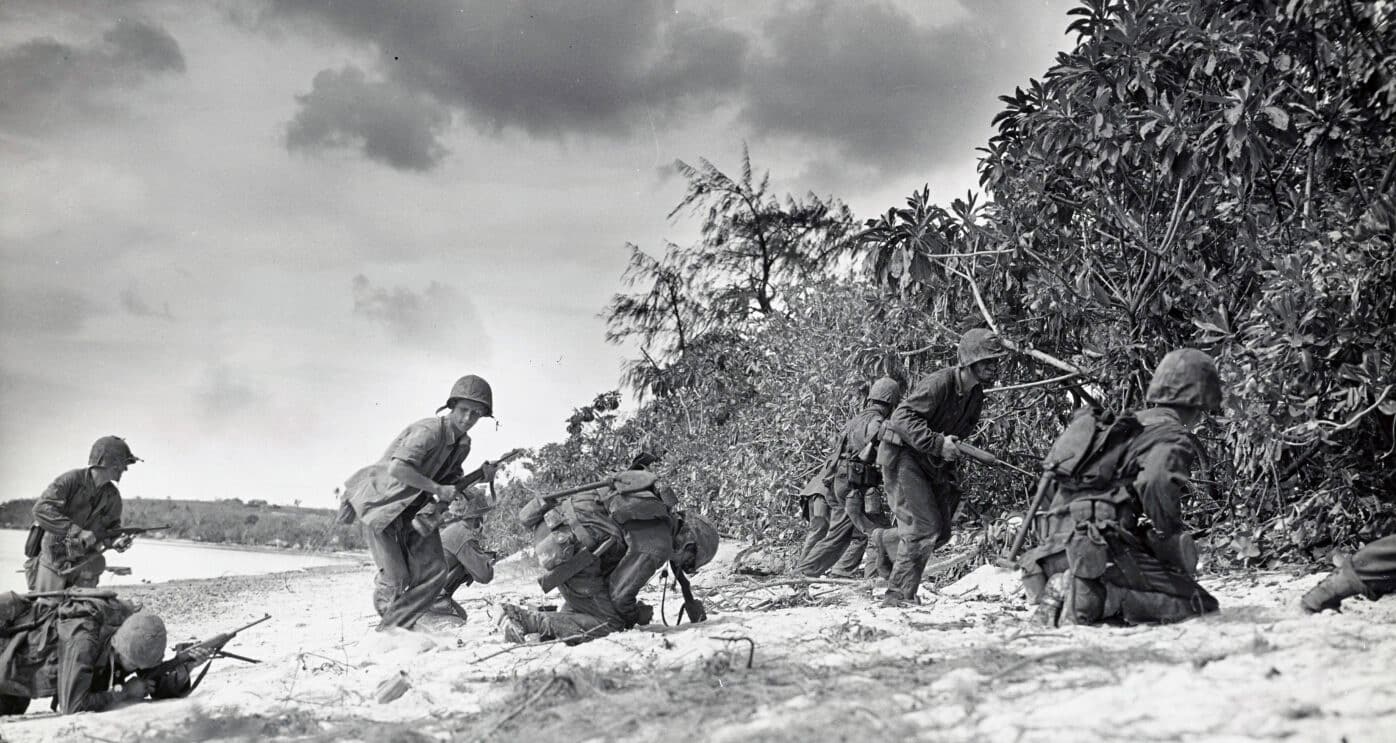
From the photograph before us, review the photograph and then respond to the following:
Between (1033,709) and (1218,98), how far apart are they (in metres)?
5.04

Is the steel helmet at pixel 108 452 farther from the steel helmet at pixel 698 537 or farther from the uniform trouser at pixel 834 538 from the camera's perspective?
the uniform trouser at pixel 834 538

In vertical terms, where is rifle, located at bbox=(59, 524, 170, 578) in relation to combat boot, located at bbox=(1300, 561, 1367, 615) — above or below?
above

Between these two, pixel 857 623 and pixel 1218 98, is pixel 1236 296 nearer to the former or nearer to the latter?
pixel 1218 98

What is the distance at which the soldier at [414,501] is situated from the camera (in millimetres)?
6945

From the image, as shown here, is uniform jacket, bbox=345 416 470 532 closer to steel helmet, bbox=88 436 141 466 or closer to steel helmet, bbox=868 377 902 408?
steel helmet, bbox=88 436 141 466

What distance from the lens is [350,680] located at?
5527 mm

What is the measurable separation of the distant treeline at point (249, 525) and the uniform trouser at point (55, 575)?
17.3m

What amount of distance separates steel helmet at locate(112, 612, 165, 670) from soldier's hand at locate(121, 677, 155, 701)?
127mm

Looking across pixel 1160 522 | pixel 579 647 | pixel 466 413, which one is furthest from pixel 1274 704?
pixel 466 413

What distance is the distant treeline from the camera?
27156mm

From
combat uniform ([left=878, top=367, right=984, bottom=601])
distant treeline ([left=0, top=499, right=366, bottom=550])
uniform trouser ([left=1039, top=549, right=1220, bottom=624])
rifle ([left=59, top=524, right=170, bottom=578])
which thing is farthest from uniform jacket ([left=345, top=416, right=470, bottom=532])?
distant treeline ([left=0, top=499, right=366, bottom=550])

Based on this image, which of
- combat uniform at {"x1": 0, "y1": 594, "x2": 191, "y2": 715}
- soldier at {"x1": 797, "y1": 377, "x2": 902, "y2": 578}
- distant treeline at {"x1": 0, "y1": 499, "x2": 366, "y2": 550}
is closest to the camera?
combat uniform at {"x1": 0, "y1": 594, "x2": 191, "y2": 715}

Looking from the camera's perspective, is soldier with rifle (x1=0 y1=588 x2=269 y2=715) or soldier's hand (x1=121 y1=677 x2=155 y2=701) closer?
soldier with rifle (x1=0 y1=588 x2=269 y2=715)

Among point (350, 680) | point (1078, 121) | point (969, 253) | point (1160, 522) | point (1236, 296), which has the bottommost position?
point (350, 680)
